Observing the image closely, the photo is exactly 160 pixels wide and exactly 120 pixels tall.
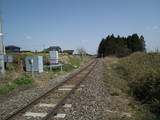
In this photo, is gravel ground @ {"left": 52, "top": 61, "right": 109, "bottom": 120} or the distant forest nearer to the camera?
gravel ground @ {"left": 52, "top": 61, "right": 109, "bottom": 120}

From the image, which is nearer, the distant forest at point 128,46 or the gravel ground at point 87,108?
the gravel ground at point 87,108

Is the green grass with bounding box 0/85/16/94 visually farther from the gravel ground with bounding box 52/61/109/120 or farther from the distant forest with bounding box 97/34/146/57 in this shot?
the distant forest with bounding box 97/34/146/57

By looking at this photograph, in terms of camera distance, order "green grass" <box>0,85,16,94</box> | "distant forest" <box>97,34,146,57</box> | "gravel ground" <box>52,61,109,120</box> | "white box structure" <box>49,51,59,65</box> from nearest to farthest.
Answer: "gravel ground" <box>52,61,109,120</box>, "green grass" <box>0,85,16,94</box>, "white box structure" <box>49,51,59,65</box>, "distant forest" <box>97,34,146,57</box>

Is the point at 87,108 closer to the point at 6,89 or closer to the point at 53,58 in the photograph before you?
the point at 6,89

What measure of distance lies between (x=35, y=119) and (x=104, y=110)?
2.35 meters

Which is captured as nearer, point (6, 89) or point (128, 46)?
point (6, 89)

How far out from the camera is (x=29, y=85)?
1021cm

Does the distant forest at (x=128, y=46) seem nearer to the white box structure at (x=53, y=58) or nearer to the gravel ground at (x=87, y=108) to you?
the white box structure at (x=53, y=58)

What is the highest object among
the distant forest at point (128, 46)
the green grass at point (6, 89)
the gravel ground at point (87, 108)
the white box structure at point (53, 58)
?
the distant forest at point (128, 46)

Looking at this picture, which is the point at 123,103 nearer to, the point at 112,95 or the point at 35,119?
the point at 112,95

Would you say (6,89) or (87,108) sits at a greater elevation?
(6,89)

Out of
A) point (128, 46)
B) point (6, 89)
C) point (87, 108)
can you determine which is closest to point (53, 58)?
point (6, 89)

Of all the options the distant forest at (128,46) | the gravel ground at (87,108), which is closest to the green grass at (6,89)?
the gravel ground at (87,108)

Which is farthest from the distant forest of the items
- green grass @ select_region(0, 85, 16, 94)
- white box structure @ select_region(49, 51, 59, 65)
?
green grass @ select_region(0, 85, 16, 94)
